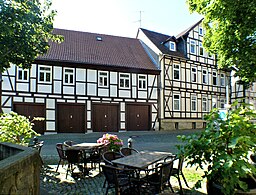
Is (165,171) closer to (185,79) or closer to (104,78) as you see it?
(104,78)

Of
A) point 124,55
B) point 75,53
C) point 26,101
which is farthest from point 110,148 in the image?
point 124,55

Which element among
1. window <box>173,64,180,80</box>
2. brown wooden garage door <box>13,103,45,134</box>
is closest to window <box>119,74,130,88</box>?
window <box>173,64,180,80</box>

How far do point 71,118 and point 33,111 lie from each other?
8.88 ft

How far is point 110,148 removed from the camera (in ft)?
22.2

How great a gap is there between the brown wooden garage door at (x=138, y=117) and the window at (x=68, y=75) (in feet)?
16.4

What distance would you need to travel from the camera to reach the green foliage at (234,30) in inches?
291

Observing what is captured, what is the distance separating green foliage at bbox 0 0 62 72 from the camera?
18.1ft

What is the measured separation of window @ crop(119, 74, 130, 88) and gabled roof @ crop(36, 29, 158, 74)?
26.5 inches

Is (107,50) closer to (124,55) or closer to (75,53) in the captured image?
(124,55)

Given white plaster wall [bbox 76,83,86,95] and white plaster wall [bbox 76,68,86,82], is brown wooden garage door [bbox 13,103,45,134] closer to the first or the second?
white plaster wall [bbox 76,83,86,95]

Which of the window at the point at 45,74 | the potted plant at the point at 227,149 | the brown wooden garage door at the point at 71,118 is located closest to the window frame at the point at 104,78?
the brown wooden garage door at the point at 71,118

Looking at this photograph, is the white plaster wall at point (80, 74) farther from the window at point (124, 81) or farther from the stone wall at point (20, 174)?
the stone wall at point (20, 174)

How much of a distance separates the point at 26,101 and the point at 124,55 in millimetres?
8956

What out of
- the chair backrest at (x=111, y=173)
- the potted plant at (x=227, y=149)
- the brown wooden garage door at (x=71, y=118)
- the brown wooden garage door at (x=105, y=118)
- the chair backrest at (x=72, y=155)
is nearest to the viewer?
the potted plant at (x=227, y=149)
